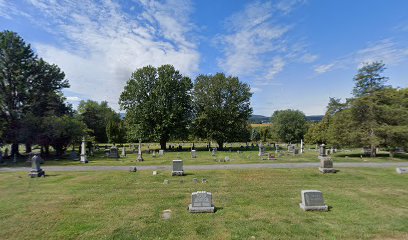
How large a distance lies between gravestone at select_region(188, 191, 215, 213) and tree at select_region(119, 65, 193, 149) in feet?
110

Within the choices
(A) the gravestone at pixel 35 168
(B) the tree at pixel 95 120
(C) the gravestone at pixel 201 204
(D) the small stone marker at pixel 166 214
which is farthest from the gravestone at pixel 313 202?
(B) the tree at pixel 95 120

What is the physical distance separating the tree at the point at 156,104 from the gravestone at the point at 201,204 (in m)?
33.6

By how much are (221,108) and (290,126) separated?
3193 cm

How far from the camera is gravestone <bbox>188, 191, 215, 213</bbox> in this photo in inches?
367

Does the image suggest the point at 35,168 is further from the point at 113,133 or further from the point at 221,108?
the point at 113,133

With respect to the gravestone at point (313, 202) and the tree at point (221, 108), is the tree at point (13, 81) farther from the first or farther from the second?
the gravestone at point (313, 202)

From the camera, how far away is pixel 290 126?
70750 mm

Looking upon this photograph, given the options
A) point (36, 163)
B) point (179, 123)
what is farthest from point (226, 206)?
point (179, 123)

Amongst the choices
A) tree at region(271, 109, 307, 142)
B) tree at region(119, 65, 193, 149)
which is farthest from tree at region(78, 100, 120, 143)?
tree at region(271, 109, 307, 142)

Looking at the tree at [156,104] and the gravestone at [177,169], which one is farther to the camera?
the tree at [156,104]

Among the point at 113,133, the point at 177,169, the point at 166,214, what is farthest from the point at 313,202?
the point at 113,133

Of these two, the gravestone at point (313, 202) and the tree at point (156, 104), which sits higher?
the tree at point (156, 104)

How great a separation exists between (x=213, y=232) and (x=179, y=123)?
123 ft

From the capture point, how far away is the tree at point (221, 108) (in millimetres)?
46531
